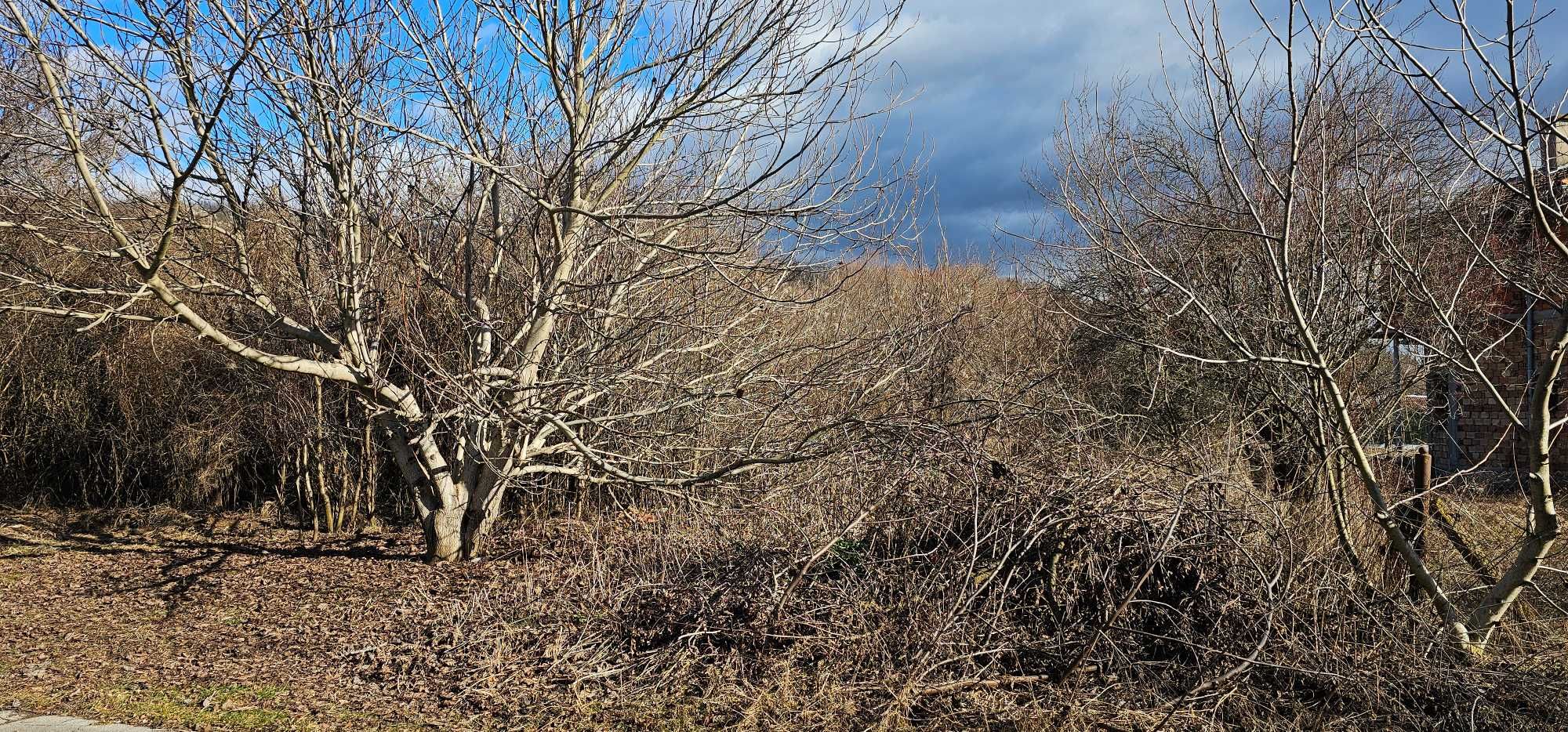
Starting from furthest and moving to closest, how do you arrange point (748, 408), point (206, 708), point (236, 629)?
point (748, 408), point (236, 629), point (206, 708)

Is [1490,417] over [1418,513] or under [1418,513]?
over

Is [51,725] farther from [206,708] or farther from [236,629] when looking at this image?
[236,629]

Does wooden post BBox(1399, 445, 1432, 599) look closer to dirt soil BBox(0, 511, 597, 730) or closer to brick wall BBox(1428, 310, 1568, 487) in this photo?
dirt soil BBox(0, 511, 597, 730)

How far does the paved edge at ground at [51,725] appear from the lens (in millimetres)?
4727

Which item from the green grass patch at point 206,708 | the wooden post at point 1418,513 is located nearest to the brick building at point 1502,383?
the wooden post at point 1418,513

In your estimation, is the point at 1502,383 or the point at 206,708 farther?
the point at 1502,383

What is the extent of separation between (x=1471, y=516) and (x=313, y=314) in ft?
24.5

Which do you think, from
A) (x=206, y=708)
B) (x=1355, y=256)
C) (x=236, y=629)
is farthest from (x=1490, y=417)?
(x=206, y=708)

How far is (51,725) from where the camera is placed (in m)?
4.80

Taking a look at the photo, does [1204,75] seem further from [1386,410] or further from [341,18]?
[341,18]

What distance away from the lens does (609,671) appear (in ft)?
17.1

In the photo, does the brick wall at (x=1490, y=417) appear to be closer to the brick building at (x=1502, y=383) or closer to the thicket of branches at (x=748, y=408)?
the brick building at (x=1502, y=383)

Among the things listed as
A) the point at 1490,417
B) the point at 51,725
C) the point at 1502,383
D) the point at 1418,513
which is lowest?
the point at 51,725

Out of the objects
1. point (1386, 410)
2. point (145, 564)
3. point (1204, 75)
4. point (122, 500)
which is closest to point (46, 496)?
point (122, 500)
